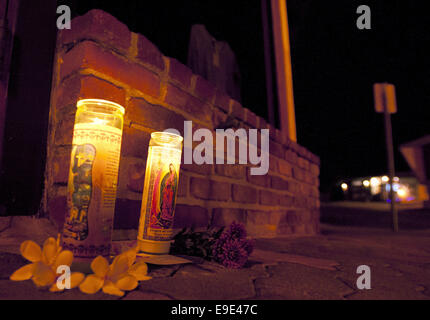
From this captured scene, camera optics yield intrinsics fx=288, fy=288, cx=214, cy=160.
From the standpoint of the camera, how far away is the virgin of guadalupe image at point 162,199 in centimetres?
87

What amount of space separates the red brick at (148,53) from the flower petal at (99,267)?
2.31 feet

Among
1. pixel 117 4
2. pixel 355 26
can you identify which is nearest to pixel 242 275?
pixel 117 4

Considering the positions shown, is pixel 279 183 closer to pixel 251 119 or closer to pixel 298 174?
pixel 298 174

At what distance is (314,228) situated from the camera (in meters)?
2.74

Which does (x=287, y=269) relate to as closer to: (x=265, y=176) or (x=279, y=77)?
(x=265, y=176)

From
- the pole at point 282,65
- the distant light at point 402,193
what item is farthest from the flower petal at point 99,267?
the distant light at point 402,193

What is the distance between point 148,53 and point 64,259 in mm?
741

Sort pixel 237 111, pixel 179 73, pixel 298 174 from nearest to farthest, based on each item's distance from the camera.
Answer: pixel 179 73
pixel 237 111
pixel 298 174

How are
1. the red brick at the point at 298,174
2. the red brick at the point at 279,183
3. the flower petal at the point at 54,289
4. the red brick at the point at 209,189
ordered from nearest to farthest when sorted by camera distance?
the flower petal at the point at 54,289, the red brick at the point at 209,189, the red brick at the point at 279,183, the red brick at the point at 298,174

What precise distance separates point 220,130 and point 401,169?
12.5 meters

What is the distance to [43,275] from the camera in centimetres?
57

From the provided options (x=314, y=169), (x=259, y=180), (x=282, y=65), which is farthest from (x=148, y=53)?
(x=314, y=169)

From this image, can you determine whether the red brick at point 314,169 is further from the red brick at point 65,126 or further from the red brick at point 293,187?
the red brick at point 65,126

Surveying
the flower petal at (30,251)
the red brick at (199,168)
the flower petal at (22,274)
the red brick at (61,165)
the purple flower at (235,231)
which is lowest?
the flower petal at (22,274)
